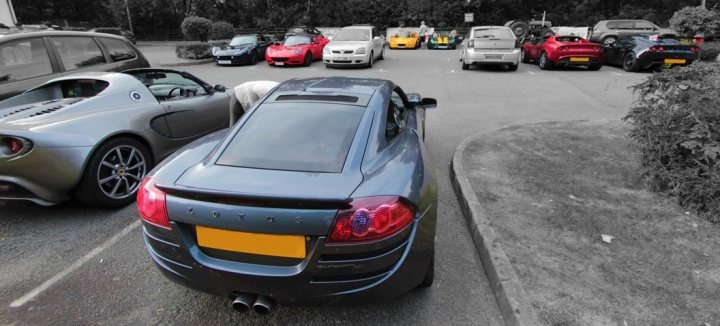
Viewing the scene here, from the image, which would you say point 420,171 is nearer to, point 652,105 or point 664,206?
point 664,206

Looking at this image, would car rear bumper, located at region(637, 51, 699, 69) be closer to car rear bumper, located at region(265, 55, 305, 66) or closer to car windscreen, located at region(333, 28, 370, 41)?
car windscreen, located at region(333, 28, 370, 41)

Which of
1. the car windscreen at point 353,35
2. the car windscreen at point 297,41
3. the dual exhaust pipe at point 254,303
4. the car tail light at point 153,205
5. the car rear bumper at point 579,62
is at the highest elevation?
the car windscreen at point 353,35

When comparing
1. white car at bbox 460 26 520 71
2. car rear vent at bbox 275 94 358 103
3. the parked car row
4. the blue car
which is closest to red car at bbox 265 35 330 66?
the parked car row

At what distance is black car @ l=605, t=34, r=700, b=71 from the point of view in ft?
40.8

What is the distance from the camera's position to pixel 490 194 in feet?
13.5

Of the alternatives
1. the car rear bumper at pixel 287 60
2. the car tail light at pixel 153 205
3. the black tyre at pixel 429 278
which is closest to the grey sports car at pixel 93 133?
the car tail light at pixel 153 205

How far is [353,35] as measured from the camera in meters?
16.0

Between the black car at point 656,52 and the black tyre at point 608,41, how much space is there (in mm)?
1077


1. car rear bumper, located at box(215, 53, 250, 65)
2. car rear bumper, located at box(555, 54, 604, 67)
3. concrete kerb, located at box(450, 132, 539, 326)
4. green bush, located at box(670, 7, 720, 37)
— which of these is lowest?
concrete kerb, located at box(450, 132, 539, 326)

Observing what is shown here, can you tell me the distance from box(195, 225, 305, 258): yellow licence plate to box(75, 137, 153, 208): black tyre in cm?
230

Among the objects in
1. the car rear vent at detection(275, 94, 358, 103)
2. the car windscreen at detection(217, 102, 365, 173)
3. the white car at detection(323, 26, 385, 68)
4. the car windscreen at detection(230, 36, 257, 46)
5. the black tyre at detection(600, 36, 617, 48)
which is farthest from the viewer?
the car windscreen at detection(230, 36, 257, 46)

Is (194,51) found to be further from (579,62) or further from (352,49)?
(579,62)

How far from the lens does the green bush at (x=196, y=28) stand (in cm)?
2072

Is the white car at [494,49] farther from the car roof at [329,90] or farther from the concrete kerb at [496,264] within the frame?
the car roof at [329,90]
